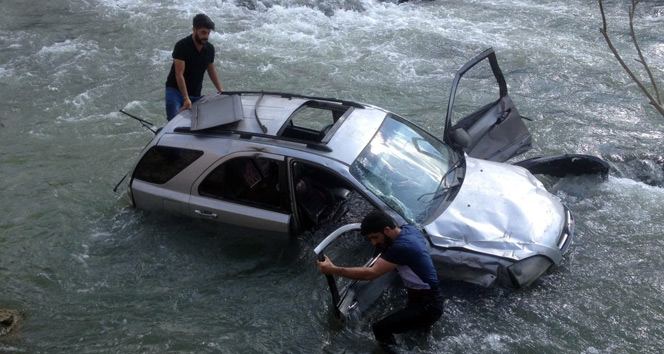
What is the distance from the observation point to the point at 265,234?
6.66 metres

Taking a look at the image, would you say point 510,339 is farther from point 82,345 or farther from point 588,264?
point 82,345

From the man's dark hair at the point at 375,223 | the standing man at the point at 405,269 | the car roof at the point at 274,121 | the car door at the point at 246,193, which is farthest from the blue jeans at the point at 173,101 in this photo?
the man's dark hair at the point at 375,223

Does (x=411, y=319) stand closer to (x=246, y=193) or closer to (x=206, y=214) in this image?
(x=246, y=193)

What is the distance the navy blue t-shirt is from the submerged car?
0.52 metres

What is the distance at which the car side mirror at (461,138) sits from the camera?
7105 mm

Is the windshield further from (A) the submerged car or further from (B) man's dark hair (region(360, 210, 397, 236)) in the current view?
(B) man's dark hair (region(360, 210, 397, 236))

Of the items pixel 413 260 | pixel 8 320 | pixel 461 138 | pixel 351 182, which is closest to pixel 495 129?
pixel 461 138

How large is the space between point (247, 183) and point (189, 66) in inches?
85.8

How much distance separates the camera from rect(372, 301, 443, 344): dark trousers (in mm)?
5254

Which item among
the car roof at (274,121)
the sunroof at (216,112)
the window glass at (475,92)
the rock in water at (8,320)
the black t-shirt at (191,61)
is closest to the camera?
the rock in water at (8,320)

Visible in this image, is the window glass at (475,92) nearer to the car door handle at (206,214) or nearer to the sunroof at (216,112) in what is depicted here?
the sunroof at (216,112)

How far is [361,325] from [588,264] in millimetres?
2489

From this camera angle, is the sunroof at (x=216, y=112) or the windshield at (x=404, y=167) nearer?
the windshield at (x=404, y=167)

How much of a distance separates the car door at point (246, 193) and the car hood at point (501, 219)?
1.51 m
